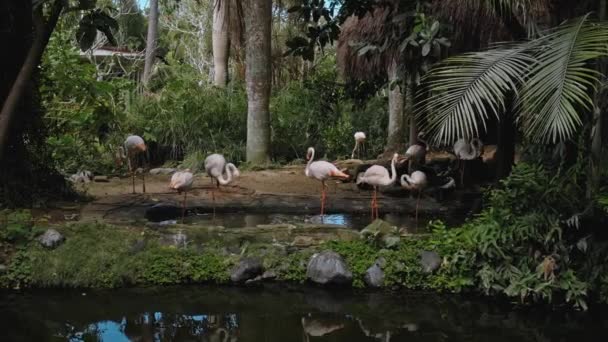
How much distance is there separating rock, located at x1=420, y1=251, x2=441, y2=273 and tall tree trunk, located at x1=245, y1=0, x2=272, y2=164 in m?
5.83

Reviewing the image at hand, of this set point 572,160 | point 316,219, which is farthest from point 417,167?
point 572,160

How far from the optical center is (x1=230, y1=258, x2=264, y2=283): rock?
5.59 metres

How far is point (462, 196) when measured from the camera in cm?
842

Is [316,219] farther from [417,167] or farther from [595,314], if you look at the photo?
[595,314]

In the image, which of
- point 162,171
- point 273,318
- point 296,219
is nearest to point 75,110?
point 162,171

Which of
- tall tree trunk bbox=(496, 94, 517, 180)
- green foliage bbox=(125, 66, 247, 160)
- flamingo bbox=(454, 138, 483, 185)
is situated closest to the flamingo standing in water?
tall tree trunk bbox=(496, 94, 517, 180)

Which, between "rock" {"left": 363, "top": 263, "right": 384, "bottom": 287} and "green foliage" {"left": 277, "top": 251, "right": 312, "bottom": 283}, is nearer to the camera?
"rock" {"left": 363, "top": 263, "right": 384, "bottom": 287}

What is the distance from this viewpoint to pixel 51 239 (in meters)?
5.68

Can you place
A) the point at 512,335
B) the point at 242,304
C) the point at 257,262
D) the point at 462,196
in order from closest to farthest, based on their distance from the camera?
the point at 512,335 < the point at 242,304 < the point at 257,262 < the point at 462,196

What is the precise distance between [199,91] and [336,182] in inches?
173

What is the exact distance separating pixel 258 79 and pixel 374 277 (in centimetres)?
616

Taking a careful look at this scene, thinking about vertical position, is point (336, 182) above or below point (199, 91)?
below

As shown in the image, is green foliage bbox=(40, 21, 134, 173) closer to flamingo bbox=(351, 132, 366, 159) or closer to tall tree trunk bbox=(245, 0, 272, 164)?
tall tree trunk bbox=(245, 0, 272, 164)

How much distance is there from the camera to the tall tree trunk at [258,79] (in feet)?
36.1
